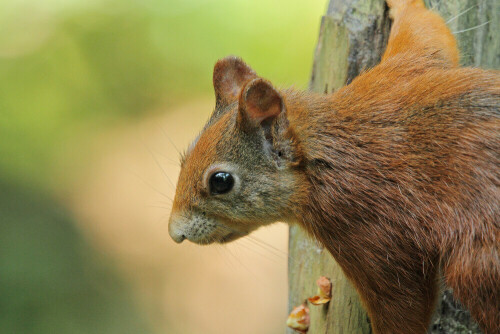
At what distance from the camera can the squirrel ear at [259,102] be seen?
244 centimetres

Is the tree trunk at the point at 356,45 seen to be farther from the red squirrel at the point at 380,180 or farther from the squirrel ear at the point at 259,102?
the squirrel ear at the point at 259,102

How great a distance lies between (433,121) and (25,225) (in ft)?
15.7

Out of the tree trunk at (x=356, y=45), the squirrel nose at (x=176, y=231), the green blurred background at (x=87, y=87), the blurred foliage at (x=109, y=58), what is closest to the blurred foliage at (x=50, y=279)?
the green blurred background at (x=87, y=87)

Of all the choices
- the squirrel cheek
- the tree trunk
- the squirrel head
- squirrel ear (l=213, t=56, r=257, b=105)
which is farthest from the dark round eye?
the tree trunk

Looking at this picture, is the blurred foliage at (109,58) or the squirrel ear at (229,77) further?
the blurred foliage at (109,58)

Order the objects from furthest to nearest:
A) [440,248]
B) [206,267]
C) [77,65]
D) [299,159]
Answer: [77,65] < [206,267] < [299,159] < [440,248]

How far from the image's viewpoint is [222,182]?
2.59m

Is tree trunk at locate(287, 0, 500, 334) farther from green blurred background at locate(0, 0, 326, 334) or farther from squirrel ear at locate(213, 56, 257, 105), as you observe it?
green blurred background at locate(0, 0, 326, 334)

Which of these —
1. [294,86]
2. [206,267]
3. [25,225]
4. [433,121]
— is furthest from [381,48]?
[25,225]

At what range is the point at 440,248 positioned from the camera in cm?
233

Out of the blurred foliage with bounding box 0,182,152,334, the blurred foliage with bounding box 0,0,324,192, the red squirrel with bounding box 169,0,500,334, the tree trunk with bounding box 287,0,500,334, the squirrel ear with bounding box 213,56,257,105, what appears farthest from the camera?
the blurred foliage with bounding box 0,0,324,192

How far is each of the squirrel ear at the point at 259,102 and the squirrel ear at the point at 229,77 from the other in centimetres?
38

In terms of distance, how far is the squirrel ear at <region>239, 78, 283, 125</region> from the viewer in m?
2.44

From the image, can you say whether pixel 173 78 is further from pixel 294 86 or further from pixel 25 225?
pixel 294 86
